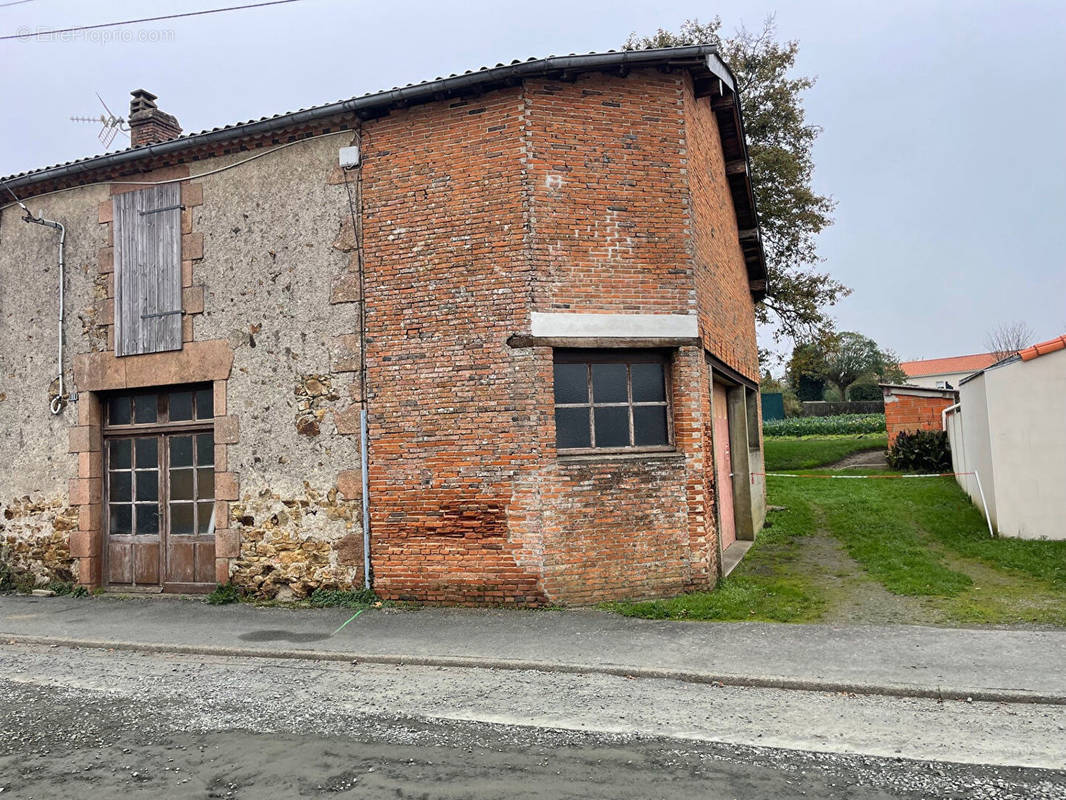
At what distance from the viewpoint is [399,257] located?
9188 millimetres

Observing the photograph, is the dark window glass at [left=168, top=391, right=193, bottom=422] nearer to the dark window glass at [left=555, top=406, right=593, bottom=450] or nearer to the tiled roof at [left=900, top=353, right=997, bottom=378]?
the dark window glass at [left=555, top=406, right=593, bottom=450]

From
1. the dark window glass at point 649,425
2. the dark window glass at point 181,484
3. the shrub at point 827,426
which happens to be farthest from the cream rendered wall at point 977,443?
the shrub at point 827,426

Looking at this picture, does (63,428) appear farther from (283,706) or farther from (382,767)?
(382,767)

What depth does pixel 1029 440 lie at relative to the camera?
10.3 m

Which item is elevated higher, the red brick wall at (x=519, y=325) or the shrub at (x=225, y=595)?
the red brick wall at (x=519, y=325)

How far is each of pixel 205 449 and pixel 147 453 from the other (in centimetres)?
98

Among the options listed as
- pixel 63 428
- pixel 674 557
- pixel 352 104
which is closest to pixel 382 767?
pixel 674 557

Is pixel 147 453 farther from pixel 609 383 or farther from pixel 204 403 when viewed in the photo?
pixel 609 383

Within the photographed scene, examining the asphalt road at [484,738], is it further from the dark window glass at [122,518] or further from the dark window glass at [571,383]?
the dark window glass at [122,518]

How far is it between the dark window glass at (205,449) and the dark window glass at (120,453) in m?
1.16

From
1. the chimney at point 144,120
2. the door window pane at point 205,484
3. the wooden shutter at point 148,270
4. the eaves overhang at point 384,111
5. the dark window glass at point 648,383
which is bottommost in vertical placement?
the door window pane at point 205,484

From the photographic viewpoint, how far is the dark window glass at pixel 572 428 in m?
8.80

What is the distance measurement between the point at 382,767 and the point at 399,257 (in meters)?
6.03

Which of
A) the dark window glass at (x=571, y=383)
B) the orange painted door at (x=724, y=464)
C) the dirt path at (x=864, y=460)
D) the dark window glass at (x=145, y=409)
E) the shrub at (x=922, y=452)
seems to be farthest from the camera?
the dirt path at (x=864, y=460)
